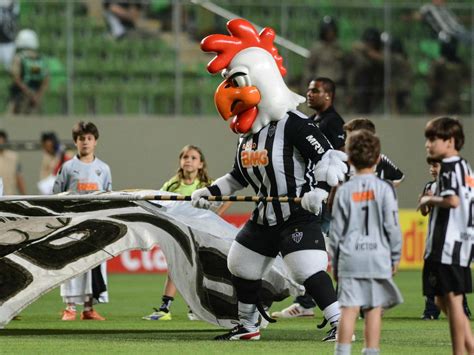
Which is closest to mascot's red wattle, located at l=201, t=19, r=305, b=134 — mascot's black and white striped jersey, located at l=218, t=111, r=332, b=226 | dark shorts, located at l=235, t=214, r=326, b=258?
mascot's black and white striped jersey, located at l=218, t=111, r=332, b=226

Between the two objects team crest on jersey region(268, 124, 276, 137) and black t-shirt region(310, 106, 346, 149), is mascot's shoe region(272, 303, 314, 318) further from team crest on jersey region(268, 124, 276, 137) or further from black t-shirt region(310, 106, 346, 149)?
team crest on jersey region(268, 124, 276, 137)

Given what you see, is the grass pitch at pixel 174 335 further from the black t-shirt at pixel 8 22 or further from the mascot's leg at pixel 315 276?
the black t-shirt at pixel 8 22

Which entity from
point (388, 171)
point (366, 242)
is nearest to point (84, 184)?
point (388, 171)

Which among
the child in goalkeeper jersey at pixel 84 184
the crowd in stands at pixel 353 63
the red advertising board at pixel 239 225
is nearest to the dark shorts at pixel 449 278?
the child in goalkeeper jersey at pixel 84 184

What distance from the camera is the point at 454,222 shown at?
6.77 metres

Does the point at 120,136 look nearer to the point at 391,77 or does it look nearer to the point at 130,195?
the point at 391,77

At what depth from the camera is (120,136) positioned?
2067cm

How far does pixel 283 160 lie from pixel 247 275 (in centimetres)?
80

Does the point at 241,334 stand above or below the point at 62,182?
below

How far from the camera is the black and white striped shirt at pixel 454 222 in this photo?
22.1 feet

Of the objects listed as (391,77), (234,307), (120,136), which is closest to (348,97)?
(391,77)

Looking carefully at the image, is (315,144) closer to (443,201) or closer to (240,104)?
(240,104)

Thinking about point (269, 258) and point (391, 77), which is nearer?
point (269, 258)

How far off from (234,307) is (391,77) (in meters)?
11.9
